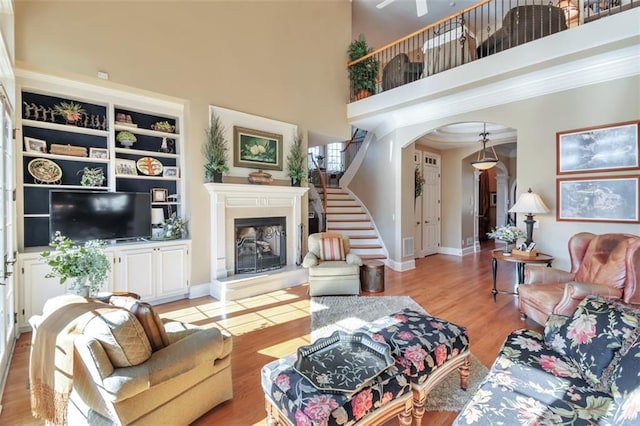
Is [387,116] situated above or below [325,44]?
below

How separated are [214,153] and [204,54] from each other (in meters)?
1.50

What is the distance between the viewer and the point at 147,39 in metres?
3.89

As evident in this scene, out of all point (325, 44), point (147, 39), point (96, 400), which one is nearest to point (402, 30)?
point (325, 44)

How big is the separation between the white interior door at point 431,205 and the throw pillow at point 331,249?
3.80 metres

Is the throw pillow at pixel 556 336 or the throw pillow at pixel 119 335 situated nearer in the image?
the throw pillow at pixel 119 335

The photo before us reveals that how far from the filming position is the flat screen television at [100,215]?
3457 millimetres

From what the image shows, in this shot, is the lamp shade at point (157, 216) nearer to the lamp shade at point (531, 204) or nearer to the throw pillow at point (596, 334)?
the throw pillow at point (596, 334)

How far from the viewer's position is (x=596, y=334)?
5.90ft

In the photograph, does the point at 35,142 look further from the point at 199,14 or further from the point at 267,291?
the point at 267,291

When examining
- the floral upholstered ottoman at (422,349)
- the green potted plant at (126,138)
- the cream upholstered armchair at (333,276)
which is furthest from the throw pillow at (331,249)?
the green potted plant at (126,138)

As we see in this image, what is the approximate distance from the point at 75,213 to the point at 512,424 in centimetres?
455

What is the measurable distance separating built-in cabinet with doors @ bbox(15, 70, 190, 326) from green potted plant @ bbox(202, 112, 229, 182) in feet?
1.32

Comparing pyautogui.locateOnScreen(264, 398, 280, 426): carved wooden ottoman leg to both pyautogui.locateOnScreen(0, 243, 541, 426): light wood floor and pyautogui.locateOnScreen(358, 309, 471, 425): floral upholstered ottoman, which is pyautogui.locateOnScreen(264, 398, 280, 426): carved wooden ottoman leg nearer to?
pyautogui.locateOnScreen(0, 243, 541, 426): light wood floor

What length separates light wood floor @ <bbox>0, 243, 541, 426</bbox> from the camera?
82.7 inches
